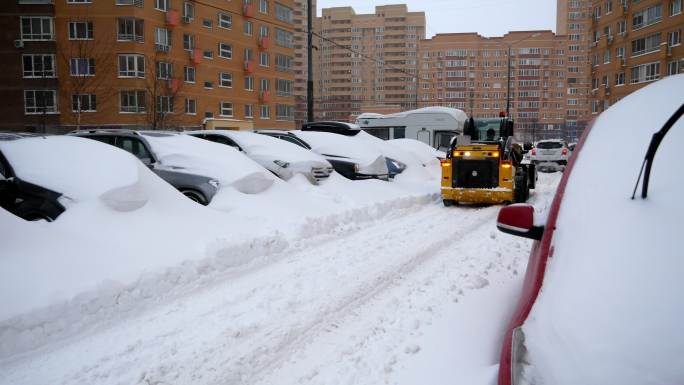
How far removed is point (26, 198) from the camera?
5922mm

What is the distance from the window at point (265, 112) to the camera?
5194 cm

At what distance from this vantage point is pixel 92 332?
4.16m

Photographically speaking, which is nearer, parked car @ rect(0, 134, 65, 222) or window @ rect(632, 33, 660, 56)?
parked car @ rect(0, 134, 65, 222)

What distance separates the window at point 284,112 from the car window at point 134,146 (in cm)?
4497

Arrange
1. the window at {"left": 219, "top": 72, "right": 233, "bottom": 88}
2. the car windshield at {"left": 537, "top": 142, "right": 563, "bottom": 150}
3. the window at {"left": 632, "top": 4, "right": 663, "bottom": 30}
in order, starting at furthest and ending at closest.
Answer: the window at {"left": 219, "top": 72, "right": 233, "bottom": 88}, the window at {"left": 632, "top": 4, "right": 663, "bottom": 30}, the car windshield at {"left": 537, "top": 142, "right": 563, "bottom": 150}

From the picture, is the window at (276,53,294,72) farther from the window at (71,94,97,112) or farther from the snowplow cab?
the snowplow cab

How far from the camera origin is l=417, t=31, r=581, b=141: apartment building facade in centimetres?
11044

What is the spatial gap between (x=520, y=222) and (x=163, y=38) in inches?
1720

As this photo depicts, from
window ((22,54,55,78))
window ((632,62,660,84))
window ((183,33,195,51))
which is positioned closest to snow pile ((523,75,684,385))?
window ((22,54,55,78))

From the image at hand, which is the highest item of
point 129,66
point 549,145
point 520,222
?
point 129,66

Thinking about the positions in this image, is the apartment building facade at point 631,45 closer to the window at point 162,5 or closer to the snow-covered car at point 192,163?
the window at point 162,5

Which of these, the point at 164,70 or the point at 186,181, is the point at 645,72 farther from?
the point at 186,181

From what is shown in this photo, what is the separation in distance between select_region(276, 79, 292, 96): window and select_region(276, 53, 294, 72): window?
134 centimetres

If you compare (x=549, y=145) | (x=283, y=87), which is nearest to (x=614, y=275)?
(x=549, y=145)
